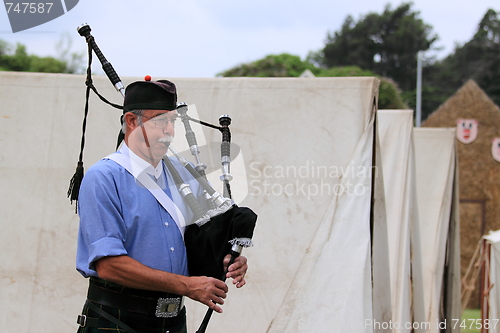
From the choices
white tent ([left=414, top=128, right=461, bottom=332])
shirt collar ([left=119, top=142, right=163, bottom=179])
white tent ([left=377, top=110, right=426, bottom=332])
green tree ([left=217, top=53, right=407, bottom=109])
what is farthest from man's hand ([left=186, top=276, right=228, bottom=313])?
green tree ([left=217, top=53, right=407, bottom=109])

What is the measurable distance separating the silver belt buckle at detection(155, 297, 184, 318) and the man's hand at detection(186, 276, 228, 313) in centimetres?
16

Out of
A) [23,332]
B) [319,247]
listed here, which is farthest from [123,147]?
[23,332]

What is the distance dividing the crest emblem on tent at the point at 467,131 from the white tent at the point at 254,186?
846 centimetres

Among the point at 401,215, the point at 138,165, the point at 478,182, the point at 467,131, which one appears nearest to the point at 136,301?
the point at 138,165

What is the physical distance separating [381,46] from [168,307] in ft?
114

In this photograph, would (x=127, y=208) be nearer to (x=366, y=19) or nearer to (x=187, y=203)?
(x=187, y=203)

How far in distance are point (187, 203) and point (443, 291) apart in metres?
3.62

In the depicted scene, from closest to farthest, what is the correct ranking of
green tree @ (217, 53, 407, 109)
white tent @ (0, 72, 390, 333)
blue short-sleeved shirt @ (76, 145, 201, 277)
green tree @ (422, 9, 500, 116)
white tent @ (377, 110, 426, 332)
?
blue short-sleeved shirt @ (76, 145, 201, 277) < white tent @ (0, 72, 390, 333) < white tent @ (377, 110, 426, 332) < green tree @ (217, 53, 407, 109) < green tree @ (422, 9, 500, 116)

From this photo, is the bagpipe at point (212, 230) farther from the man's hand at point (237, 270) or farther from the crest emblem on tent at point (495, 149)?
the crest emblem on tent at point (495, 149)

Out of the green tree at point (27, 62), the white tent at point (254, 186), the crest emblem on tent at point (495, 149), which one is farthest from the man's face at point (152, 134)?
the green tree at point (27, 62)

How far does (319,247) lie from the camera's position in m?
2.59

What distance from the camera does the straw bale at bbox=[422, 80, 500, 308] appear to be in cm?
1015

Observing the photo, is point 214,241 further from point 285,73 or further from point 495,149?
point 285,73

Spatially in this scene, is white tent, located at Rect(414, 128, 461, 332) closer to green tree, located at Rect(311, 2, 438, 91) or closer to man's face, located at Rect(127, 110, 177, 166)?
man's face, located at Rect(127, 110, 177, 166)
